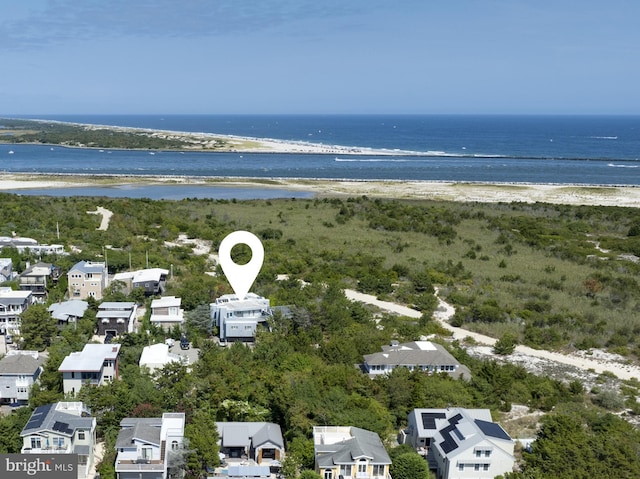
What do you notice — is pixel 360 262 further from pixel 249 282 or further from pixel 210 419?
pixel 210 419

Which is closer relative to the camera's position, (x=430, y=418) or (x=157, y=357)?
(x=430, y=418)

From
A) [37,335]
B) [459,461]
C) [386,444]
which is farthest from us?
[37,335]

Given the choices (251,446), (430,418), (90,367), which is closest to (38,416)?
(90,367)

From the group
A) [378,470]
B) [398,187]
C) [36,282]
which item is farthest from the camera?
[398,187]

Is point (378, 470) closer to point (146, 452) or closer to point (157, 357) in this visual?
point (146, 452)

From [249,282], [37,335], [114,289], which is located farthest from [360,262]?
[37,335]

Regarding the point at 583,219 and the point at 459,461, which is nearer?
the point at 459,461
